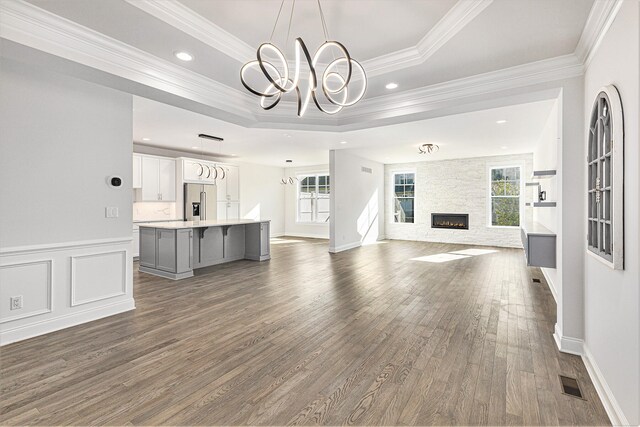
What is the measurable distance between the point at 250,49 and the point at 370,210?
704cm

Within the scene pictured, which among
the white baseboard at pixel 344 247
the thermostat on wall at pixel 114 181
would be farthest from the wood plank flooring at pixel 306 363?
the white baseboard at pixel 344 247

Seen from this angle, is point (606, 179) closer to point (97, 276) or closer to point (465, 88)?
point (465, 88)

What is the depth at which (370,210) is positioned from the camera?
970cm

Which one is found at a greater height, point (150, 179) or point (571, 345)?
point (150, 179)

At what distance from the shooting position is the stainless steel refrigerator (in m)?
8.06

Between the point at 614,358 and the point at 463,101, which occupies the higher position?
the point at 463,101

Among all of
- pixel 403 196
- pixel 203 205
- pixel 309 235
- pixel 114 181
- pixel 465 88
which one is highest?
pixel 465 88

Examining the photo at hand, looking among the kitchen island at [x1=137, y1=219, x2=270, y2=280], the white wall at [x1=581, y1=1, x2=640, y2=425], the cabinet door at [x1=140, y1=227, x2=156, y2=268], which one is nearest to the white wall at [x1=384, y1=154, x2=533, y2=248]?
the kitchen island at [x1=137, y1=219, x2=270, y2=280]

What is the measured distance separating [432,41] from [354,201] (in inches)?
234

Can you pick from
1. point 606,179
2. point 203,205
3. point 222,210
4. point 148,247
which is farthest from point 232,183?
point 606,179

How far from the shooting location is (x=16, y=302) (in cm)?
284

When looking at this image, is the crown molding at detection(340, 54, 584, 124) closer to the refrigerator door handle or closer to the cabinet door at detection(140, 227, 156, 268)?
the cabinet door at detection(140, 227, 156, 268)

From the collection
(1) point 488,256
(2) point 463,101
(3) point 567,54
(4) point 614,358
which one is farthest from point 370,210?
(4) point 614,358

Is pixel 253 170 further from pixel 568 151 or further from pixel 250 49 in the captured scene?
pixel 568 151
